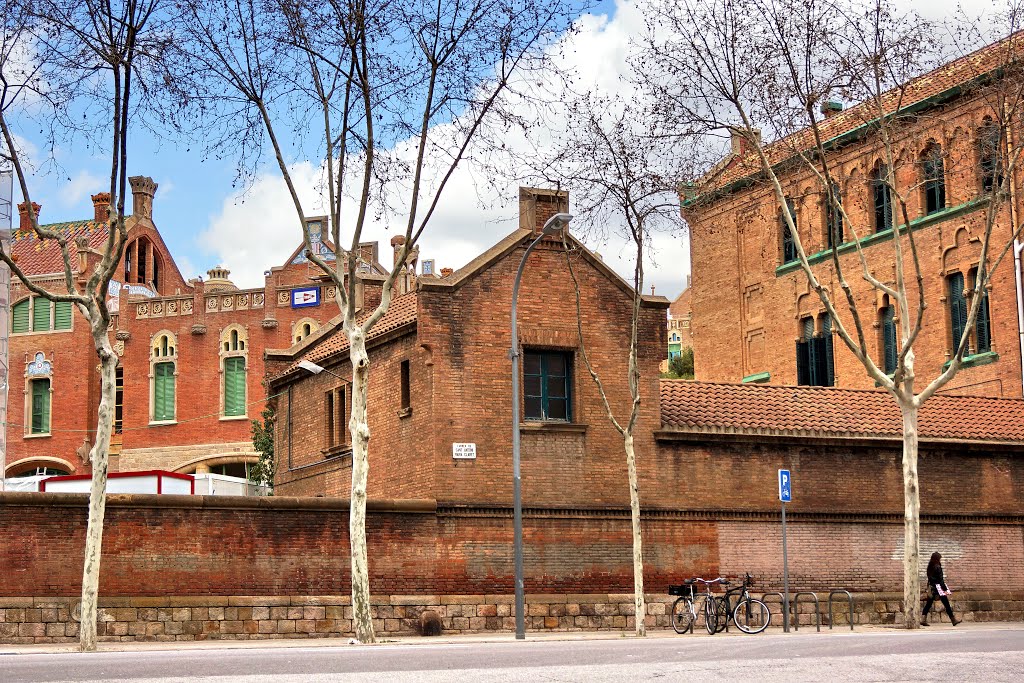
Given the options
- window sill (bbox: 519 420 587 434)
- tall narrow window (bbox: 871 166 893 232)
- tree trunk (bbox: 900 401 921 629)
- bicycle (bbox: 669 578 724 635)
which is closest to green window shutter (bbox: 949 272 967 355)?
tall narrow window (bbox: 871 166 893 232)

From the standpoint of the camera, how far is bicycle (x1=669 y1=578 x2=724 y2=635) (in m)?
25.2

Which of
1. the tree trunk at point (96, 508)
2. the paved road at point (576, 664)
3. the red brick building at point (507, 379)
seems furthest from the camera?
the red brick building at point (507, 379)

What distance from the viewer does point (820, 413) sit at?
30906 millimetres

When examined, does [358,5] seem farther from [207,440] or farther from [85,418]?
[85,418]

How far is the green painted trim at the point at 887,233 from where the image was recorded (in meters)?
39.9

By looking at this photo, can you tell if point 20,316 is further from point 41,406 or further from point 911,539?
point 911,539

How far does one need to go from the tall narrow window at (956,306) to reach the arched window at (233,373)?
1212 inches

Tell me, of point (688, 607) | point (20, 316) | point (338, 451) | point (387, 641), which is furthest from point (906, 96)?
point (20, 316)

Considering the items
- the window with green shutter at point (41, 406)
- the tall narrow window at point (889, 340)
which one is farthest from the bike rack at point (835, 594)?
the window with green shutter at point (41, 406)

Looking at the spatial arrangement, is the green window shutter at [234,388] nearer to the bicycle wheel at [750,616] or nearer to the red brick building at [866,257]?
the red brick building at [866,257]

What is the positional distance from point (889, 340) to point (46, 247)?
43985 mm

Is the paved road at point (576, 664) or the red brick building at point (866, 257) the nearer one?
the paved road at point (576, 664)

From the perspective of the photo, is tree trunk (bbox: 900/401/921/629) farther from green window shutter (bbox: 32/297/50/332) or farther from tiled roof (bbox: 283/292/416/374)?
green window shutter (bbox: 32/297/50/332)

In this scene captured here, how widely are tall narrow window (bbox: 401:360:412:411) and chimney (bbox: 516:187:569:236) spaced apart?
385 centimetres
